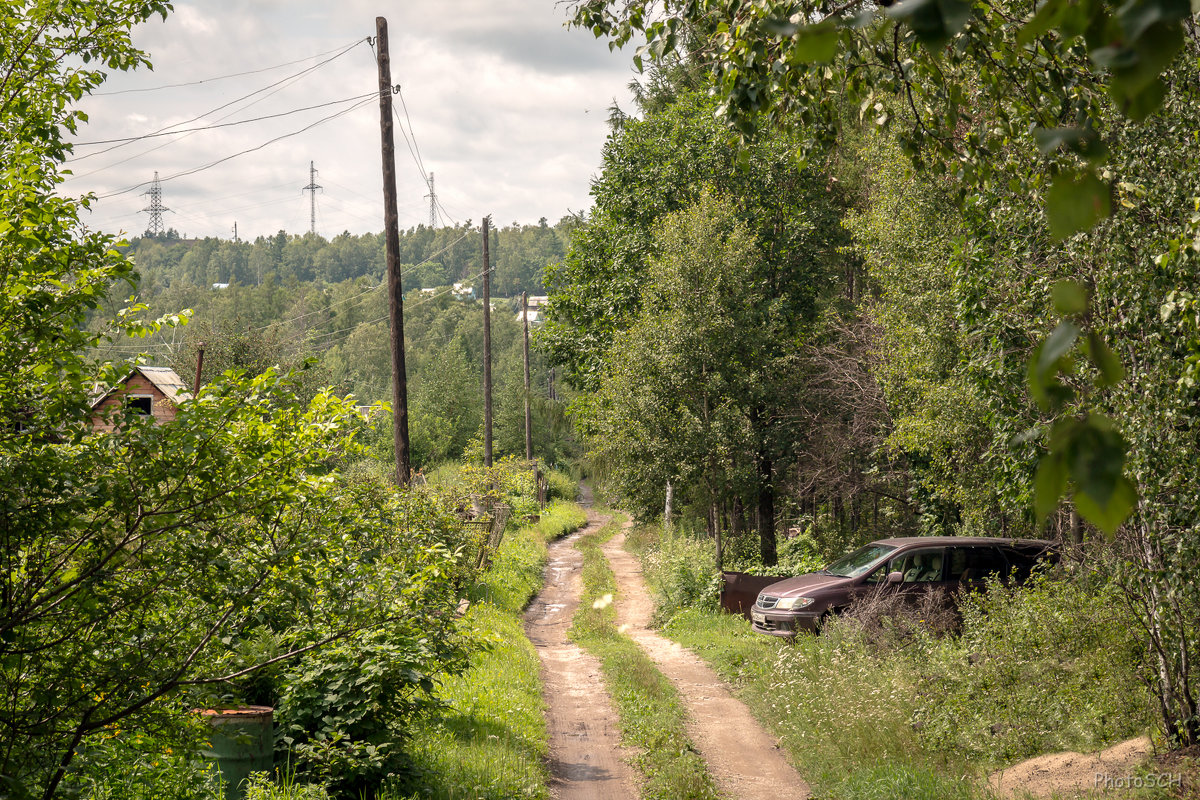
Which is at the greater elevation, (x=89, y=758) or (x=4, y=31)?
(x=4, y=31)

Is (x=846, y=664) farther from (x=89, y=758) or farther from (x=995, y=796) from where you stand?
(x=89, y=758)

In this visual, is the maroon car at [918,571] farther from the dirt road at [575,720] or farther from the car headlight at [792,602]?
the dirt road at [575,720]

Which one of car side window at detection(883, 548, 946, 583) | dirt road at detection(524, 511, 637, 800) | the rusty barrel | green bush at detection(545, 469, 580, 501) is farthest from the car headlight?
green bush at detection(545, 469, 580, 501)

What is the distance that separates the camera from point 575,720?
404 inches

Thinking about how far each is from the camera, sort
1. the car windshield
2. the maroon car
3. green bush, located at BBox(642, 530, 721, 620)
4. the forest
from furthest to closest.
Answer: green bush, located at BBox(642, 530, 721, 620)
the car windshield
the maroon car
the forest

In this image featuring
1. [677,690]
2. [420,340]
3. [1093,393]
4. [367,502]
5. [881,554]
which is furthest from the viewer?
[420,340]

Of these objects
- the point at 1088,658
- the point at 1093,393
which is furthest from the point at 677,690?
the point at 1093,393

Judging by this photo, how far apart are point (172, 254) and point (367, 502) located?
183 metres

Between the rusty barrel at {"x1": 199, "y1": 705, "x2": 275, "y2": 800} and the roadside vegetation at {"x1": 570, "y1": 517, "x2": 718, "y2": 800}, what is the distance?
340 centimetres

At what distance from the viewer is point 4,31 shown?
406 centimetres

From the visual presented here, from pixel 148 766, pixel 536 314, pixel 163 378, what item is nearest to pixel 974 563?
pixel 148 766

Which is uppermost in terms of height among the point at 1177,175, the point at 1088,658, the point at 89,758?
the point at 1177,175

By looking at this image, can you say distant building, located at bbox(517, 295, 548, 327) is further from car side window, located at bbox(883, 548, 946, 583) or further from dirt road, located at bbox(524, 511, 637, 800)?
car side window, located at bbox(883, 548, 946, 583)

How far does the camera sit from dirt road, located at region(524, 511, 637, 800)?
7.99 meters
